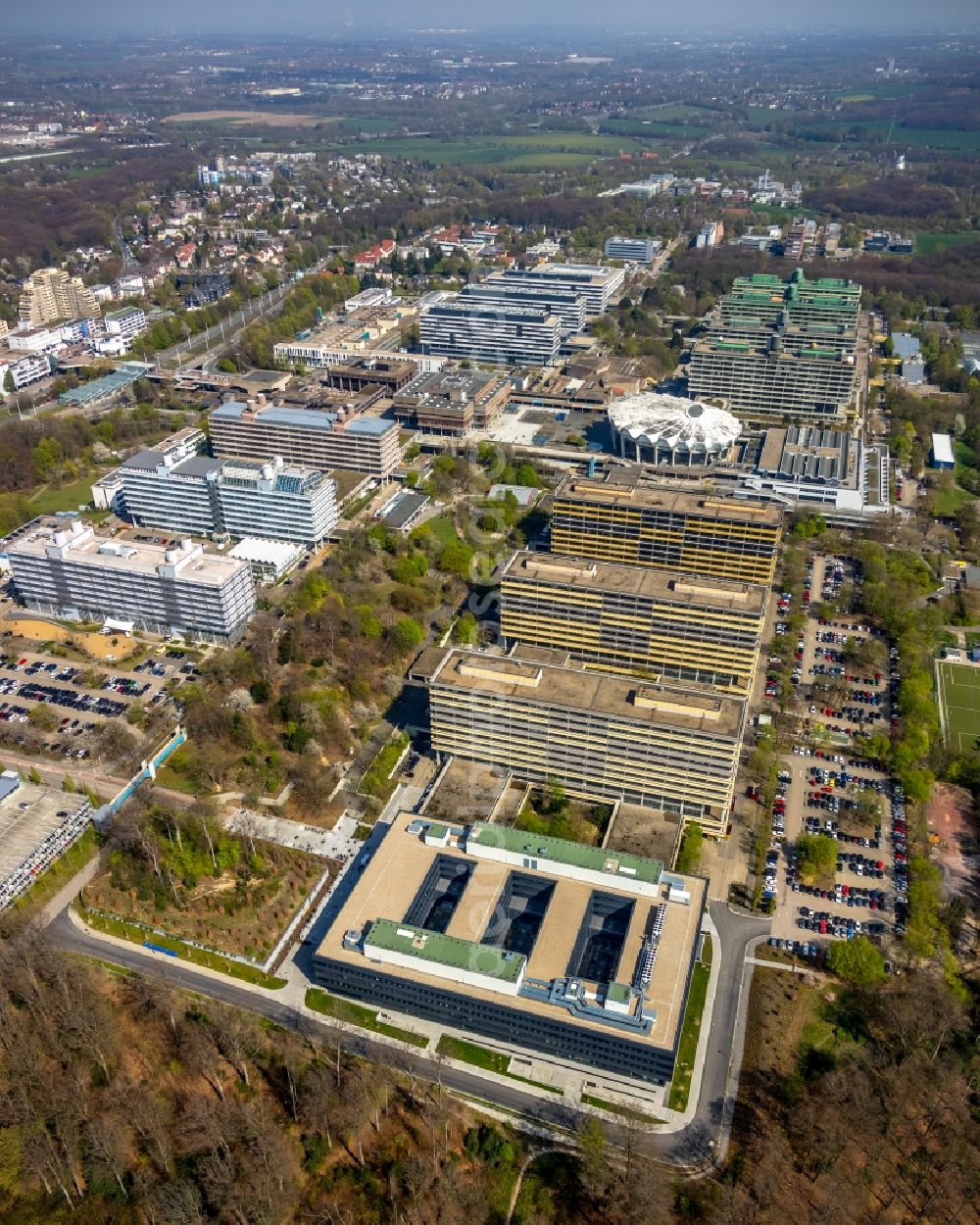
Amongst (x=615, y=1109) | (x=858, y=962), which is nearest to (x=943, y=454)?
(x=858, y=962)

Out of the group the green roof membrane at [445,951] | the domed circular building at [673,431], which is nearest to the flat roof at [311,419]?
the domed circular building at [673,431]

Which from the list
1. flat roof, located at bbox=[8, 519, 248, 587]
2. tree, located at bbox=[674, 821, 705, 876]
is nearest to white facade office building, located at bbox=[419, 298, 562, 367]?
flat roof, located at bbox=[8, 519, 248, 587]

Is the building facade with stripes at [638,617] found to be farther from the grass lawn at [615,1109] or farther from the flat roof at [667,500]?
the grass lawn at [615,1109]

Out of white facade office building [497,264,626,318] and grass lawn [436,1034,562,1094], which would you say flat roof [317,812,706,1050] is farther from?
white facade office building [497,264,626,318]

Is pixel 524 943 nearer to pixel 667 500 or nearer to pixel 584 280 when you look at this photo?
pixel 667 500

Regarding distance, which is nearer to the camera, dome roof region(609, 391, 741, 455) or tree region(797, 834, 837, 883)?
tree region(797, 834, 837, 883)

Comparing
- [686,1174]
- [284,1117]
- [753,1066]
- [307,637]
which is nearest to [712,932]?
[753,1066]
